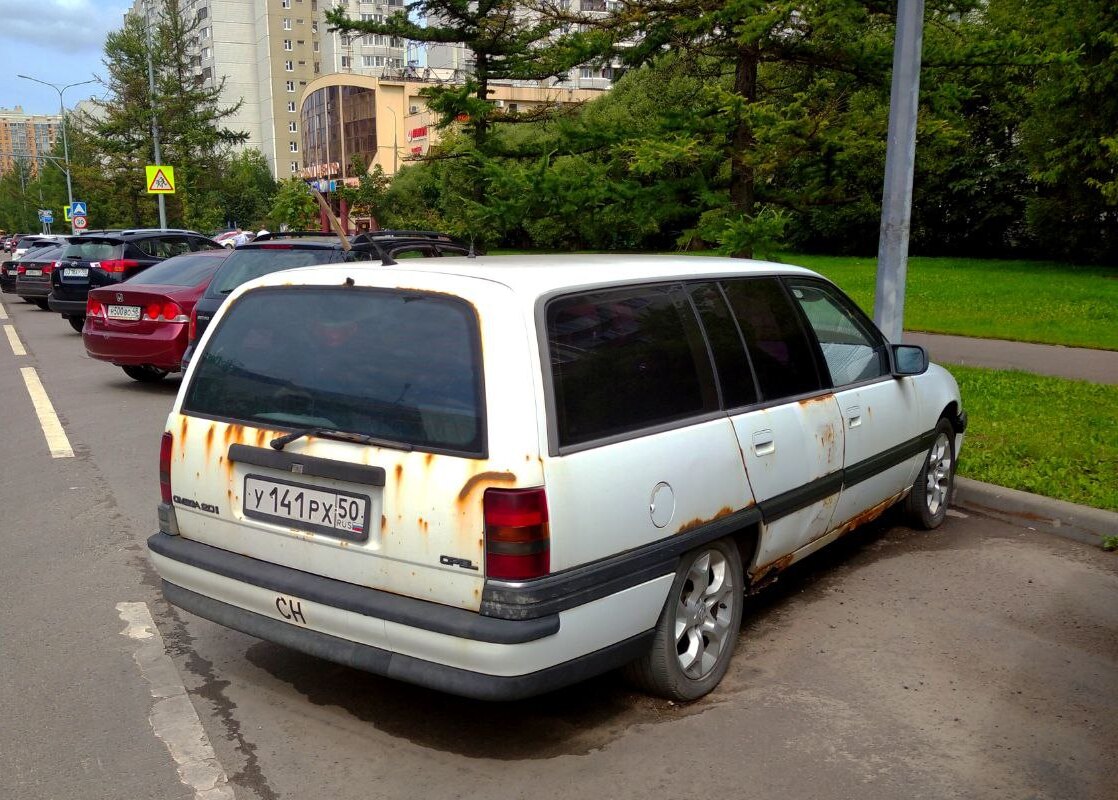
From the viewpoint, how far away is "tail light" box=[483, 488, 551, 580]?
327 centimetres

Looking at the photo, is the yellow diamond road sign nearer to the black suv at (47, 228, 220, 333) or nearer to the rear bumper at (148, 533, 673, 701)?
the black suv at (47, 228, 220, 333)

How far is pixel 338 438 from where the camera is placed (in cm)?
361

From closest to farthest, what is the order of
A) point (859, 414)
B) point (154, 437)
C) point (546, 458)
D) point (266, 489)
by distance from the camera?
1. point (546, 458)
2. point (266, 489)
3. point (859, 414)
4. point (154, 437)

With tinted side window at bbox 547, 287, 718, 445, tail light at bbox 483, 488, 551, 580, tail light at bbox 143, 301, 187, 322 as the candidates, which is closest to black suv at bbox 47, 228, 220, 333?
tail light at bbox 143, 301, 187, 322

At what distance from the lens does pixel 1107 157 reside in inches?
1033

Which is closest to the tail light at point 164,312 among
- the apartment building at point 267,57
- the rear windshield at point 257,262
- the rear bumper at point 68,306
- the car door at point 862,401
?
the rear windshield at point 257,262

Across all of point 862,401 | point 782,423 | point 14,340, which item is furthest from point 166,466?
point 14,340

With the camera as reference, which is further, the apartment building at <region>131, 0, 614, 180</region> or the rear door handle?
the apartment building at <region>131, 0, 614, 180</region>

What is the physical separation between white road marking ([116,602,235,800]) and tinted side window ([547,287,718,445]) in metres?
1.57

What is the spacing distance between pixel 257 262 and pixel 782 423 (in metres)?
7.23

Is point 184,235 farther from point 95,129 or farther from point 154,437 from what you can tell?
point 95,129

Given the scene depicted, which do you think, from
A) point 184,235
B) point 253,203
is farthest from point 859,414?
point 253,203

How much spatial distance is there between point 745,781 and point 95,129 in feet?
172

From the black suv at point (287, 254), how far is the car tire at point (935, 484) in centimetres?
517
